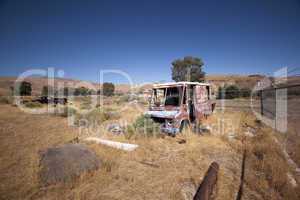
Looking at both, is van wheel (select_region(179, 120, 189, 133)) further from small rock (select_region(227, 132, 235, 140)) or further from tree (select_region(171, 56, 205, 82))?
tree (select_region(171, 56, 205, 82))

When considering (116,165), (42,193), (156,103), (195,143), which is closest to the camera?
(42,193)

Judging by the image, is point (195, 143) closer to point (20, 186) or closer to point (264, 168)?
point (264, 168)

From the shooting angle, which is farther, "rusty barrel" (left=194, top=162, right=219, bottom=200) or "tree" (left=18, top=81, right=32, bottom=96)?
"tree" (left=18, top=81, right=32, bottom=96)

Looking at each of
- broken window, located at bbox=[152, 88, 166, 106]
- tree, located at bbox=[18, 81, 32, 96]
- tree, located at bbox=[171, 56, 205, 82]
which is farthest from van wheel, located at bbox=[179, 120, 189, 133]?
tree, located at bbox=[18, 81, 32, 96]

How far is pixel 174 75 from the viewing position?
1639 inches

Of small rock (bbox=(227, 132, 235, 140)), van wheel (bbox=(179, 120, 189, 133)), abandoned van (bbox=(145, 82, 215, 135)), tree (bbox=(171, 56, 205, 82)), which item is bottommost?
small rock (bbox=(227, 132, 235, 140))

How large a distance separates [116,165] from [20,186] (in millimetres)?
2219

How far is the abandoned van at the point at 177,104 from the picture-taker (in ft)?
20.6

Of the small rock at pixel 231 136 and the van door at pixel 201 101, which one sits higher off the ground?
the van door at pixel 201 101

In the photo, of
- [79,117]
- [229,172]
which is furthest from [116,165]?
[79,117]

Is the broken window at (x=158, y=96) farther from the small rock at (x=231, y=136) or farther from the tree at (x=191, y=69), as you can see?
the tree at (x=191, y=69)

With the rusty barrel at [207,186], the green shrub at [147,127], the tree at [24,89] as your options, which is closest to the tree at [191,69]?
the green shrub at [147,127]

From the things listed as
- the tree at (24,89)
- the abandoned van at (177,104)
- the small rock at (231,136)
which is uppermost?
the tree at (24,89)

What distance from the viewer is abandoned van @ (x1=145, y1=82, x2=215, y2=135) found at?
6.29 metres
